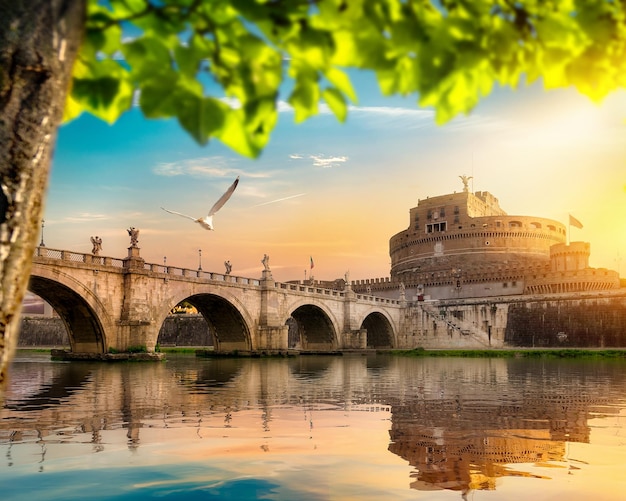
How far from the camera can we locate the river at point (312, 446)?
6340 millimetres

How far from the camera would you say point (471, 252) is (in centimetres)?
7569

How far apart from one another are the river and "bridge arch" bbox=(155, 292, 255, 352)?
25.8 m

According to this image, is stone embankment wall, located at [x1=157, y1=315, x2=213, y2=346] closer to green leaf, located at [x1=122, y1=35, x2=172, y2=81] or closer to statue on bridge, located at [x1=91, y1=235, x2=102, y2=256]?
statue on bridge, located at [x1=91, y1=235, x2=102, y2=256]

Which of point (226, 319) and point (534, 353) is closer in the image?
point (226, 319)

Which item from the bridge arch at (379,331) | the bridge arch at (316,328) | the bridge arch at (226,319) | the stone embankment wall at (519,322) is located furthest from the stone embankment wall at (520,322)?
the bridge arch at (226,319)

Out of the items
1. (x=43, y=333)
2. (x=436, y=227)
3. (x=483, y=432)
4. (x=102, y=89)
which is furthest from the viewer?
(x=436, y=227)

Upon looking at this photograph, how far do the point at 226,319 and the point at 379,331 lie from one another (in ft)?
84.8

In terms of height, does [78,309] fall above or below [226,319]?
above

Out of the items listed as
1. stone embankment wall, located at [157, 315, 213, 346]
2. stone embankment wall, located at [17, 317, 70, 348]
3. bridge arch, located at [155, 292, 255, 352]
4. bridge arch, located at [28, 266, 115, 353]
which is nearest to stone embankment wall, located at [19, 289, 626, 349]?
bridge arch, located at [155, 292, 255, 352]

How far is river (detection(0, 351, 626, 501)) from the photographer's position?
634cm

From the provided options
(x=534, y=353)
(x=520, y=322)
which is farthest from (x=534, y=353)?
(x=520, y=322)

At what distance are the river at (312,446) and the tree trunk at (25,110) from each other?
4.18 m

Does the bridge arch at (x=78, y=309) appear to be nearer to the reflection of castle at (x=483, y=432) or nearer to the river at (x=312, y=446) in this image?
the river at (x=312, y=446)

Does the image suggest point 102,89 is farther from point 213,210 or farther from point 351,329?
point 351,329
